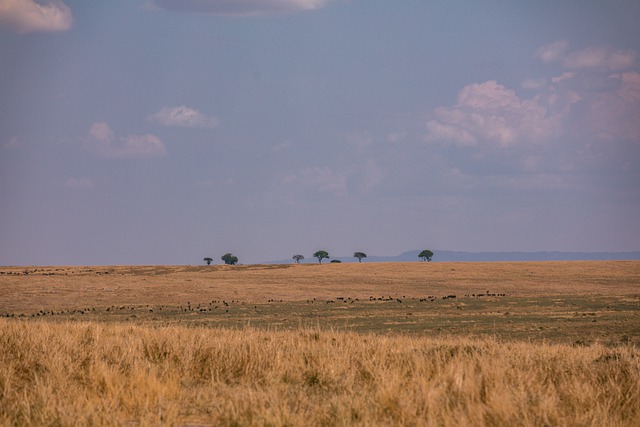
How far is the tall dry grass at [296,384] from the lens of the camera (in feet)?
29.1

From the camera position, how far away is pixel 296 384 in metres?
11.9

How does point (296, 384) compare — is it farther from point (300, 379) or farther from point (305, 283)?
point (305, 283)

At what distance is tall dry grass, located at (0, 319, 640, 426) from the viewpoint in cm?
888

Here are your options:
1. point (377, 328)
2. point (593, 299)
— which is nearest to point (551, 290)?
point (593, 299)

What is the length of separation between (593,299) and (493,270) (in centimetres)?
3279

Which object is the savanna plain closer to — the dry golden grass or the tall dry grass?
the tall dry grass

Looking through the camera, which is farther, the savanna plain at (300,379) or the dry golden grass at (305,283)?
the dry golden grass at (305,283)

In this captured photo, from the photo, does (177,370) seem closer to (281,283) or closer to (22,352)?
(22,352)

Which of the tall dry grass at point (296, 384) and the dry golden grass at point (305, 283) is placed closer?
the tall dry grass at point (296, 384)

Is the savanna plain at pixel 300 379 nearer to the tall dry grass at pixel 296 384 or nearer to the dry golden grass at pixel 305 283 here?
the tall dry grass at pixel 296 384

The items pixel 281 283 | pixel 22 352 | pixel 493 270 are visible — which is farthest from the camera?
pixel 493 270

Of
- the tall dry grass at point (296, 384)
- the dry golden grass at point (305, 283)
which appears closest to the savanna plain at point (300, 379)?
the tall dry grass at point (296, 384)

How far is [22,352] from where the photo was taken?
45.1ft

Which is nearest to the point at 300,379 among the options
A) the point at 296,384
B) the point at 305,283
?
the point at 296,384
